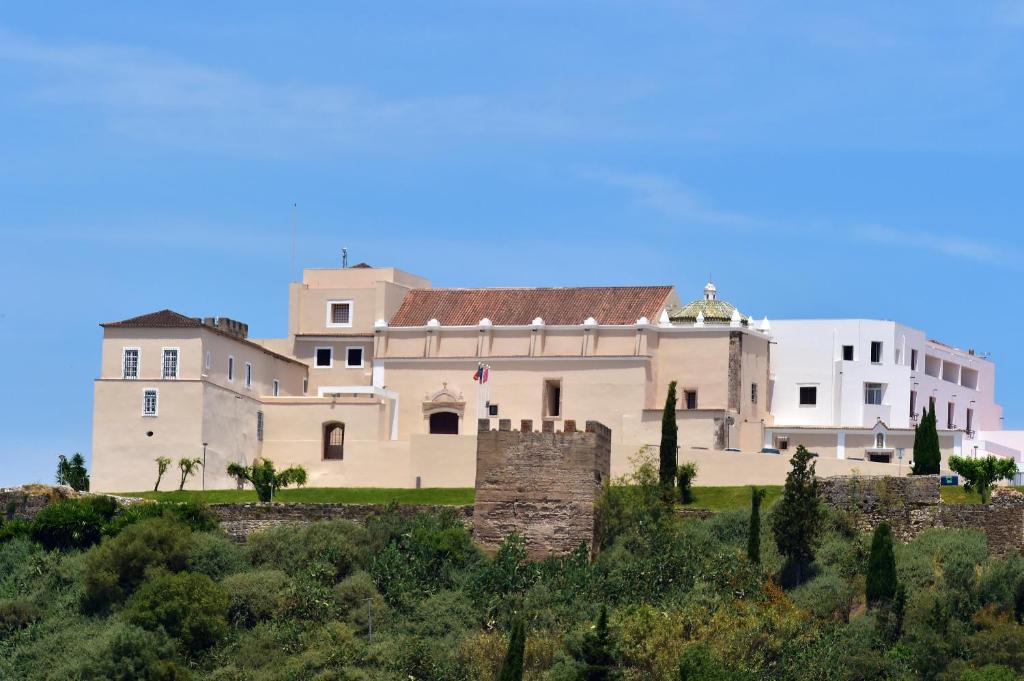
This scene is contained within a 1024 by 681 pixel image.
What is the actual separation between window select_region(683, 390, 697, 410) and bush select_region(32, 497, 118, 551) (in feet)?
69.7

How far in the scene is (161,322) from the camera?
85375 mm

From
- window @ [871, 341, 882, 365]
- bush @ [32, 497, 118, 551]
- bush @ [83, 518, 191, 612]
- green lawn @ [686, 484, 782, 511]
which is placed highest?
window @ [871, 341, 882, 365]

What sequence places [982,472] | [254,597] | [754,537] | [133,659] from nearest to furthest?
[133,659] → [754,537] → [254,597] → [982,472]

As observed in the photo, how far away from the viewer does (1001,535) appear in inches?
2717

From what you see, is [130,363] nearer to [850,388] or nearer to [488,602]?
[488,602]

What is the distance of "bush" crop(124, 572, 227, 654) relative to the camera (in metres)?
67.4

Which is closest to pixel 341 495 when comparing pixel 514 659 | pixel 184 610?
pixel 184 610

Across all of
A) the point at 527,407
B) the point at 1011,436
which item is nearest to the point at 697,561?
the point at 527,407

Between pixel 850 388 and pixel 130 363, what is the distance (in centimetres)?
2517

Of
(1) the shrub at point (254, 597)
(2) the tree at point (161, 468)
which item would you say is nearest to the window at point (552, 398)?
(2) the tree at point (161, 468)

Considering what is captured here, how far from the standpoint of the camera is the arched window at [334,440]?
285 ft

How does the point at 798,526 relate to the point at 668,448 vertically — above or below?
below

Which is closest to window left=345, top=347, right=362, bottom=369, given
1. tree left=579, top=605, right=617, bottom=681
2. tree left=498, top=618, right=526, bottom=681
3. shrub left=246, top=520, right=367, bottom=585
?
shrub left=246, top=520, right=367, bottom=585

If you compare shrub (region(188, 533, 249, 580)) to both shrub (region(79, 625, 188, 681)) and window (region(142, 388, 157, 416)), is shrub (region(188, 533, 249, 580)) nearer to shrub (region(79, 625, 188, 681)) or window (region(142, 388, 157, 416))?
shrub (region(79, 625, 188, 681))
